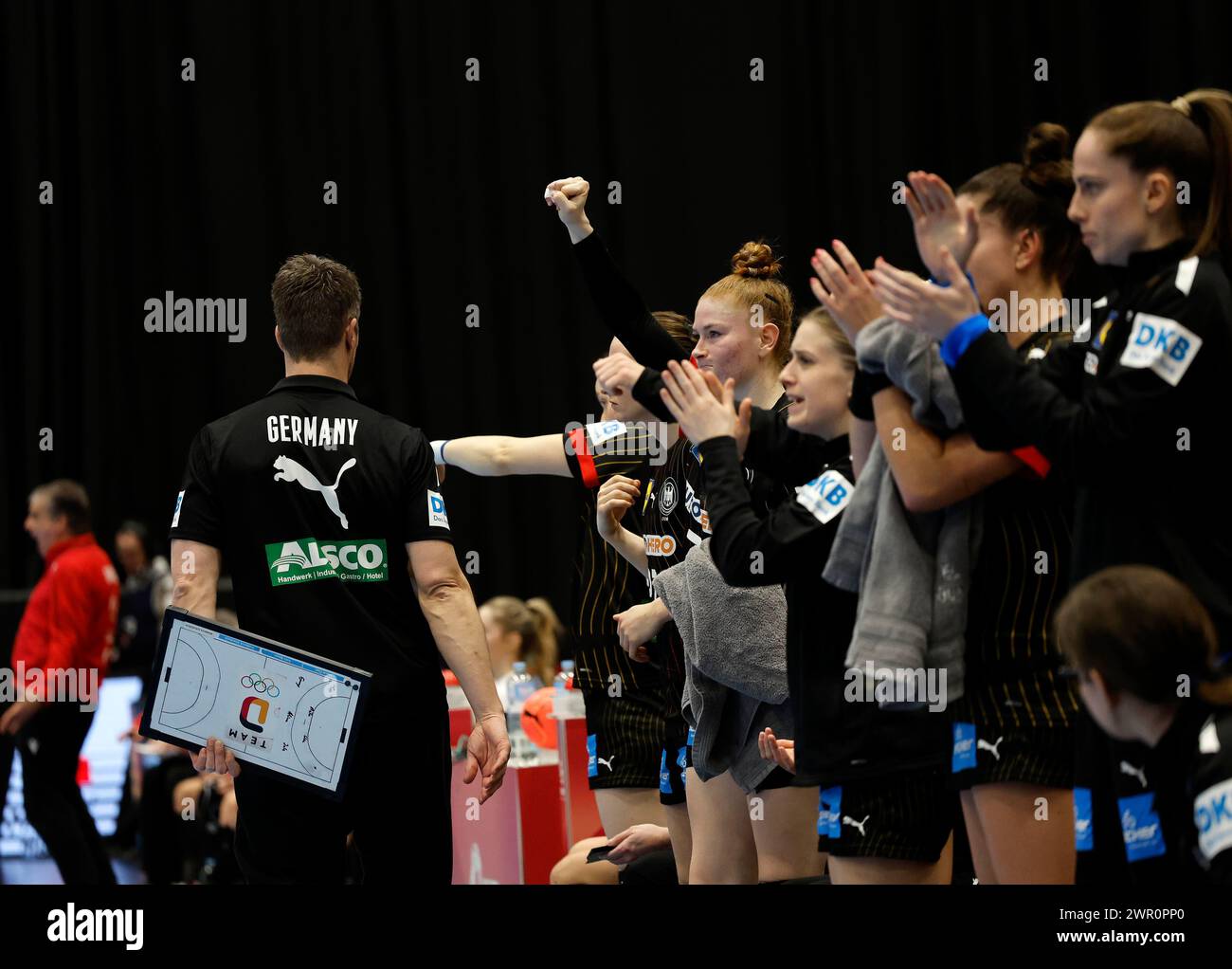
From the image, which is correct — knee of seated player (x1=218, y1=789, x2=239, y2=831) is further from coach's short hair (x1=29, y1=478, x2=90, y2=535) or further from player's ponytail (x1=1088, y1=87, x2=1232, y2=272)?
player's ponytail (x1=1088, y1=87, x2=1232, y2=272)

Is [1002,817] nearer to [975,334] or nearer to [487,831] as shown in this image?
[975,334]

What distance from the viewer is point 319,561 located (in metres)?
2.93

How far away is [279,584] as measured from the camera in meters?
2.92

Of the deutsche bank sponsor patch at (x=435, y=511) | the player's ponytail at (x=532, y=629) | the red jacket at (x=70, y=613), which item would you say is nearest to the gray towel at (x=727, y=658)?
the deutsche bank sponsor patch at (x=435, y=511)

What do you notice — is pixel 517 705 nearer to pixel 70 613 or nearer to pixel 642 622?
pixel 70 613

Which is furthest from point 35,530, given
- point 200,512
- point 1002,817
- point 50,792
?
point 1002,817

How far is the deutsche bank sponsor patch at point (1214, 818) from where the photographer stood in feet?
5.80

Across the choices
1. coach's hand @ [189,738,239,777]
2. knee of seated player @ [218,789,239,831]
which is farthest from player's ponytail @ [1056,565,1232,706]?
knee of seated player @ [218,789,239,831]

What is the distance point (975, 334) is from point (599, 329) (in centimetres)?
546

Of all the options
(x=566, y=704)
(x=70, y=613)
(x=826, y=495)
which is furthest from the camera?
(x=70, y=613)

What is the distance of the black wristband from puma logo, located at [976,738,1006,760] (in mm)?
521

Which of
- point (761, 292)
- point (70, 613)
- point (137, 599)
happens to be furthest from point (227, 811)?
point (761, 292)

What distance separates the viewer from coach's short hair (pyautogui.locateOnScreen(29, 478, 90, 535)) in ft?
20.4

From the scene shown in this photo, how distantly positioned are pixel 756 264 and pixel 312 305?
95 cm
